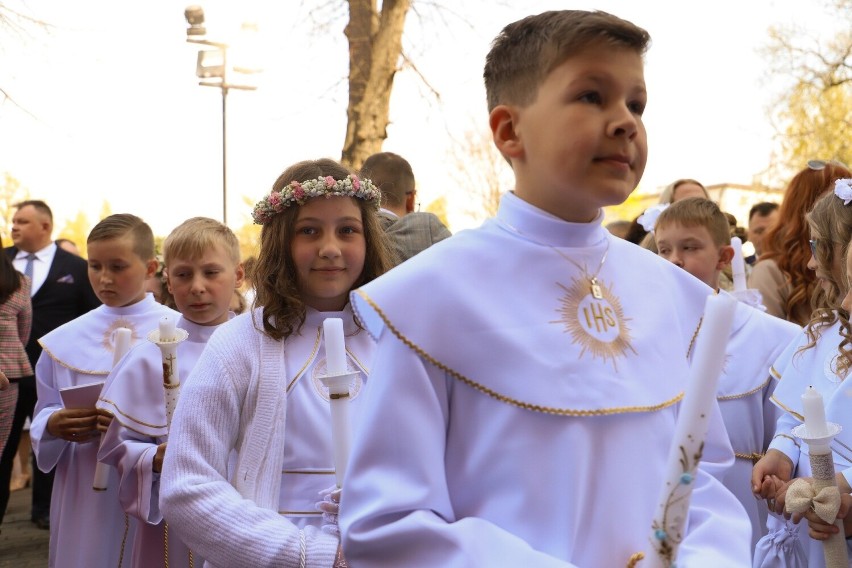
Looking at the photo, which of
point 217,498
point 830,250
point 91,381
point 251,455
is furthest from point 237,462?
point 91,381


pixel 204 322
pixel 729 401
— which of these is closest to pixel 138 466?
pixel 204 322

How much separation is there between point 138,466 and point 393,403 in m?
2.57

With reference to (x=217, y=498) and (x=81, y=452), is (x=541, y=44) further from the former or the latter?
(x=81, y=452)

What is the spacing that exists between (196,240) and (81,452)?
141cm

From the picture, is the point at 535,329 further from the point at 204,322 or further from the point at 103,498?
the point at 103,498

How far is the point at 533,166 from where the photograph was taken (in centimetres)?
196

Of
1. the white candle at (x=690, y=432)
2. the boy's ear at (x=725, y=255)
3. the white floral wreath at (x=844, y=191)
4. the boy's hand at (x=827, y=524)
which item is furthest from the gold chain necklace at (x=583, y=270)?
the boy's ear at (x=725, y=255)

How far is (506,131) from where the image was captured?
2023mm

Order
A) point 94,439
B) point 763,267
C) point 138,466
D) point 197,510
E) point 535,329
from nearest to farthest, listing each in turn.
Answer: point 535,329 → point 197,510 → point 138,466 → point 94,439 → point 763,267

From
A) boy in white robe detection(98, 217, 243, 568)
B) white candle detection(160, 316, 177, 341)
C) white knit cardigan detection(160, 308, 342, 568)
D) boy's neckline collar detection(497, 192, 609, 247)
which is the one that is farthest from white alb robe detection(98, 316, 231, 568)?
boy's neckline collar detection(497, 192, 609, 247)

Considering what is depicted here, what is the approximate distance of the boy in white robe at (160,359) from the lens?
4246mm

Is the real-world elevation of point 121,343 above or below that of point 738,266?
below

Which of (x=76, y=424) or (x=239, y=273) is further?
(x=239, y=273)

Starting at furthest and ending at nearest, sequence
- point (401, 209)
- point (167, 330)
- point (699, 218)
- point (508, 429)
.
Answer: point (401, 209) → point (699, 218) → point (167, 330) → point (508, 429)
